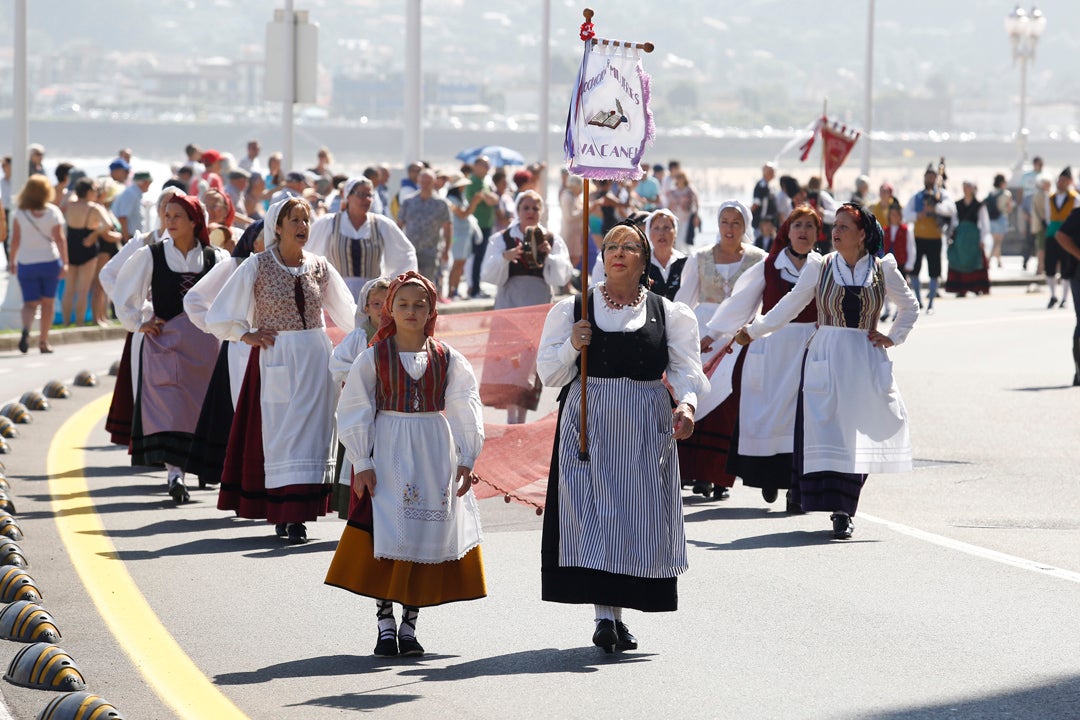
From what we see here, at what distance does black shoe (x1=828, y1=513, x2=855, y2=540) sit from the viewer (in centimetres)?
966

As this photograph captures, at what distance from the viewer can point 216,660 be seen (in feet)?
22.5

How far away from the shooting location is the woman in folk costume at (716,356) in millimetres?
10984

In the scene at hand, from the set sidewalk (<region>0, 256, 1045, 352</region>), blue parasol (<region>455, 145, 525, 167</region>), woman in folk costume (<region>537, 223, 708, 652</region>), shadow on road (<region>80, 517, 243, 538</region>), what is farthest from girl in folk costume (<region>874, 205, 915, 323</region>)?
woman in folk costume (<region>537, 223, 708, 652</region>)

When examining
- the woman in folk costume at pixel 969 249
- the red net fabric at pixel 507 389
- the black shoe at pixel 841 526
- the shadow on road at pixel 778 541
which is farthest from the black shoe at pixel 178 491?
the woman in folk costume at pixel 969 249

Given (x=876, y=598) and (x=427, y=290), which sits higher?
(x=427, y=290)

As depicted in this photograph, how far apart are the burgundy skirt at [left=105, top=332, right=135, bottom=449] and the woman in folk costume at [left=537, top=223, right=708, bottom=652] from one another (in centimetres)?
513

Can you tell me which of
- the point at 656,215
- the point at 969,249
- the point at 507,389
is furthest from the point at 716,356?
the point at 969,249

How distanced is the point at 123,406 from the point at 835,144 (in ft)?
46.5

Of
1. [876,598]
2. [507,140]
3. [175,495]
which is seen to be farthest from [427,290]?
[507,140]

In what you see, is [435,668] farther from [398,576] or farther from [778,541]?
[778,541]

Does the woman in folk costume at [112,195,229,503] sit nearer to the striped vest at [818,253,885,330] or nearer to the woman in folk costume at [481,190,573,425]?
the woman in folk costume at [481,190,573,425]

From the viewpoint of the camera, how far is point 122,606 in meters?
7.82

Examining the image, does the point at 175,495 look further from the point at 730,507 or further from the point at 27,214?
the point at 27,214

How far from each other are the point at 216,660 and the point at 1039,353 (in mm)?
15271
